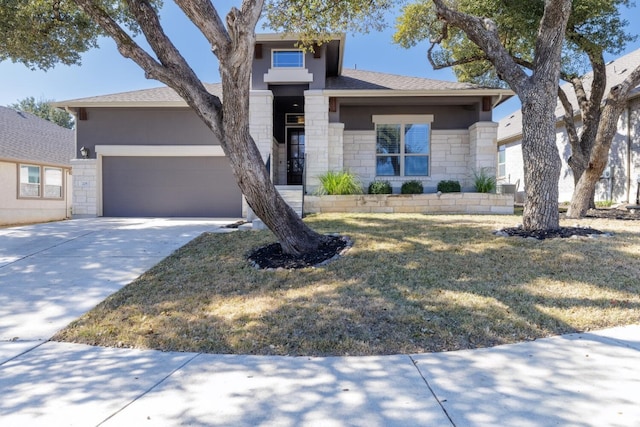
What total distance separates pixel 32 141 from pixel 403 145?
53.8ft

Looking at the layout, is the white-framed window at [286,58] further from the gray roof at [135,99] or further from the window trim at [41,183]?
the window trim at [41,183]

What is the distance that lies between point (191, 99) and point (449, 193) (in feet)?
27.4

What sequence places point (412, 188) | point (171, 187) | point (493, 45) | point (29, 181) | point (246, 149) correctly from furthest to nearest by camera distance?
point (29, 181), point (171, 187), point (412, 188), point (493, 45), point (246, 149)

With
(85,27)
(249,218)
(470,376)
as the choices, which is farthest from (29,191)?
(470,376)

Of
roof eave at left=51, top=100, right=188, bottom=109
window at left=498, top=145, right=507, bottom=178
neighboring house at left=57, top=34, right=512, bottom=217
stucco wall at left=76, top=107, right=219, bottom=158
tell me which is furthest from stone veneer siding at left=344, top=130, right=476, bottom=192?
window at left=498, top=145, right=507, bottom=178

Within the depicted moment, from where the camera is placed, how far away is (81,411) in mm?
2555

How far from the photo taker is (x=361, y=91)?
11805 millimetres

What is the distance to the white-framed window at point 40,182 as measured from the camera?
15922 millimetres

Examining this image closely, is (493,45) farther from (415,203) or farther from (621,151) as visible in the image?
(621,151)

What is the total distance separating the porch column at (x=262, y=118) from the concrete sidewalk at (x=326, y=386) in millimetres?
8599

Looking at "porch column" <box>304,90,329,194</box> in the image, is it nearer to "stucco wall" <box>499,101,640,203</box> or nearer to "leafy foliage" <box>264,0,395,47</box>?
"leafy foliage" <box>264,0,395,47</box>

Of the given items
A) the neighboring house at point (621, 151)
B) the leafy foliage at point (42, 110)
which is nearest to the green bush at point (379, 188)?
the neighboring house at point (621, 151)

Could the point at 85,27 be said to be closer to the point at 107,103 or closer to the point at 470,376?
the point at 107,103

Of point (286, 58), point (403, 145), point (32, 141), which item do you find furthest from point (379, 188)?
point (32, 141)
